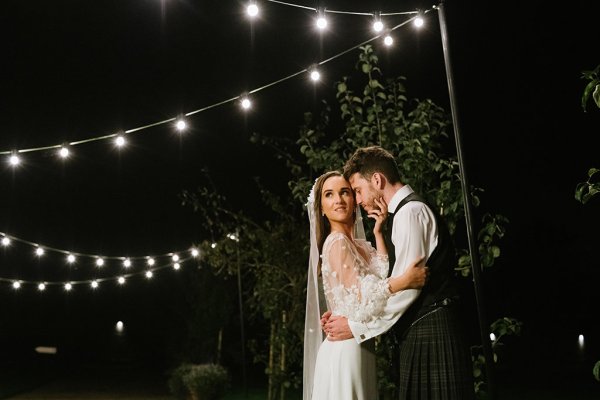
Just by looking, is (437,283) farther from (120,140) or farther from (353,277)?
(120,140)

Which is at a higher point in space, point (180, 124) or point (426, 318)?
point (180, 124)

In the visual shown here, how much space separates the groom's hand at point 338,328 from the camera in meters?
2.99

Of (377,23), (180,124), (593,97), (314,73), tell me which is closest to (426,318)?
(593,97)

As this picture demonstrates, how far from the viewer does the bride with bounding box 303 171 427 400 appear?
2787 mm

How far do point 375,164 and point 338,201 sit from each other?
1.36 ft

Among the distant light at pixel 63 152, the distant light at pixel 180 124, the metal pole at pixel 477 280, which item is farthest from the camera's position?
the distant light at pixel 63 152

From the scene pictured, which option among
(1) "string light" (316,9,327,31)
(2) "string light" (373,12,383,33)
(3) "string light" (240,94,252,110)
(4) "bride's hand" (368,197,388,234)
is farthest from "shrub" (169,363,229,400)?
(4) "bride's hand" (368,197,388,234)

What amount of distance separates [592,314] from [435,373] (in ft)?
99.1

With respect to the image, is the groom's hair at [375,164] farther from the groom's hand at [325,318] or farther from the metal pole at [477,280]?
the groom's hand at [325,318]

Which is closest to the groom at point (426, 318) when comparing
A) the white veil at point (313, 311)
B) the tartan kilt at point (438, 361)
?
the tartan kilt at point (438, 361)

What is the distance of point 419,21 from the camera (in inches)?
169

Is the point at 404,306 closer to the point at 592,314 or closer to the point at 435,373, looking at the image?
the point at 435,373

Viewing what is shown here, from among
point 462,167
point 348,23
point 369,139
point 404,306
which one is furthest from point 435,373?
point 348,23

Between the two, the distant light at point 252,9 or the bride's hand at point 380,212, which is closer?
the bride's hand at point 380,212
